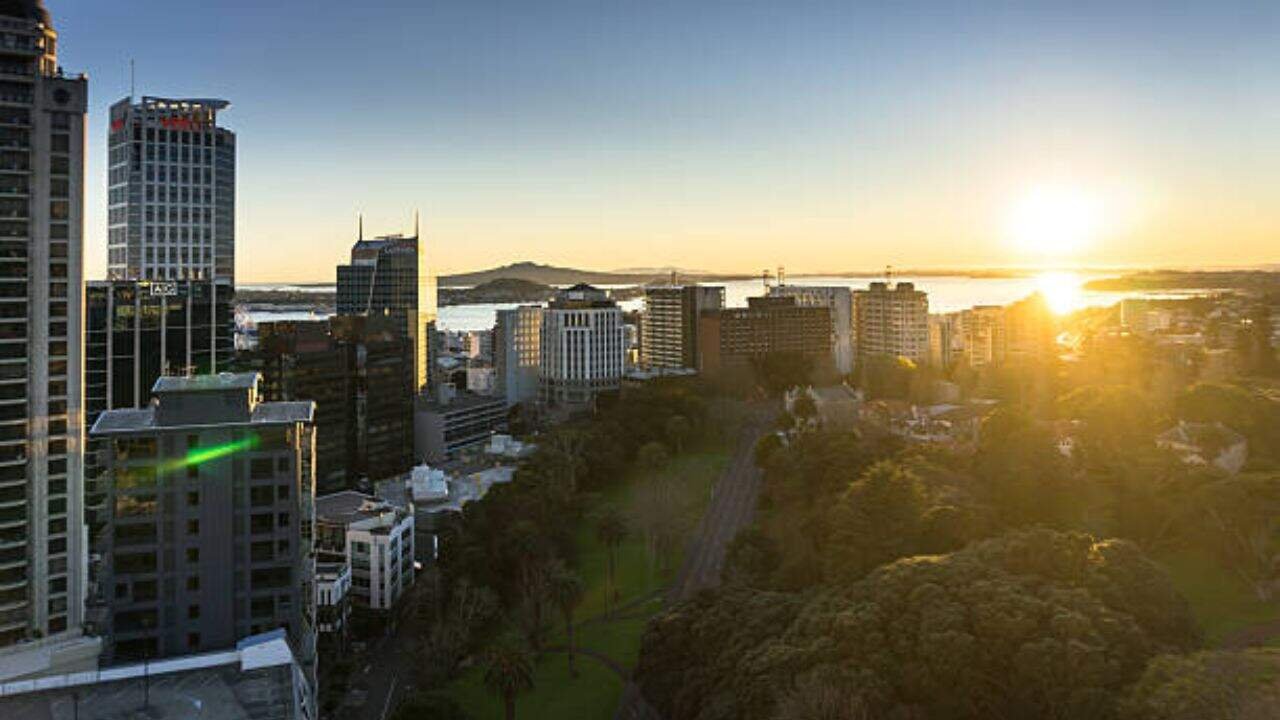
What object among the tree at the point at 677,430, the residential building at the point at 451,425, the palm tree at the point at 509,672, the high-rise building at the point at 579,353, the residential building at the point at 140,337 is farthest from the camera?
the high-rise building at the point at 579,353

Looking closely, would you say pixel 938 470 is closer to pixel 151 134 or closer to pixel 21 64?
pixel 21 64

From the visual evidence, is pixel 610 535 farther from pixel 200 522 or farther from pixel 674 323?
pixel 674 323

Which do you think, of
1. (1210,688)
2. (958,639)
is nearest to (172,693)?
(958,639)

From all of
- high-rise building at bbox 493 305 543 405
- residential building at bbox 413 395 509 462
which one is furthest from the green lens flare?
high-rise building at bbox 493 305 543 405

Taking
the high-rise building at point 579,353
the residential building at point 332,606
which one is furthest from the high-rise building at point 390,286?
the residential building at point 332,606

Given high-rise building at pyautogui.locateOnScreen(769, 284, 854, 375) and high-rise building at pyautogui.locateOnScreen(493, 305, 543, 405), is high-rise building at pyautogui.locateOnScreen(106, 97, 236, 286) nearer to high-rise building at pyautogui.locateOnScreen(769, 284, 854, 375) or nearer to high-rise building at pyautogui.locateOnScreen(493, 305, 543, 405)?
high-rise building at pyautogui.locateOnScreen(493, 305, 543, 405)

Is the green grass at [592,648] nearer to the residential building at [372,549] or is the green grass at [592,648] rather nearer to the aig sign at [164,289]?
the residential building at [372,549]
